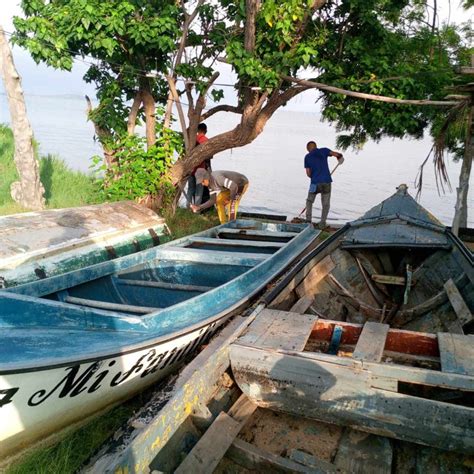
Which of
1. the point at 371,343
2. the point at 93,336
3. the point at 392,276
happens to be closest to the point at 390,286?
the point at 392,276

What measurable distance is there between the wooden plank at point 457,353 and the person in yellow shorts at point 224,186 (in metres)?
6.26

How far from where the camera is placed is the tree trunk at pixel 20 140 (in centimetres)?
920

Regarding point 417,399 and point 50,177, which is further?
point 50,177

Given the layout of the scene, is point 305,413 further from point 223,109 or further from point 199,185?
point 223,109

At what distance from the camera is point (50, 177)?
12.9m

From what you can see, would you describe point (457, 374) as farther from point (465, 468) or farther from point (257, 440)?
point (257, 440)

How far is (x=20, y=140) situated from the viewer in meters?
9.49

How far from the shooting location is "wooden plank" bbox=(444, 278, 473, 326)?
4.66 m

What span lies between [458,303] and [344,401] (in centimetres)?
257

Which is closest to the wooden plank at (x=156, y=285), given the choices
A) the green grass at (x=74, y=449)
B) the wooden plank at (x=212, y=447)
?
the green grass at (x=74, y=449)

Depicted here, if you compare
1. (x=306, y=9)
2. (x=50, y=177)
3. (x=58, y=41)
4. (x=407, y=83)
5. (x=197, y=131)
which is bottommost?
(x=50, y=177)

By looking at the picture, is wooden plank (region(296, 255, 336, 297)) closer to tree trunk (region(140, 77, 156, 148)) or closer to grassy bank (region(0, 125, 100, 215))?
tree trunk (region(140, 77, 156, 148))

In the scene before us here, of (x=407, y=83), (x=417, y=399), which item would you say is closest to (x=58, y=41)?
(x=407, y=83)

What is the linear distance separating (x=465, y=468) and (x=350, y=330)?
4.25 ft
